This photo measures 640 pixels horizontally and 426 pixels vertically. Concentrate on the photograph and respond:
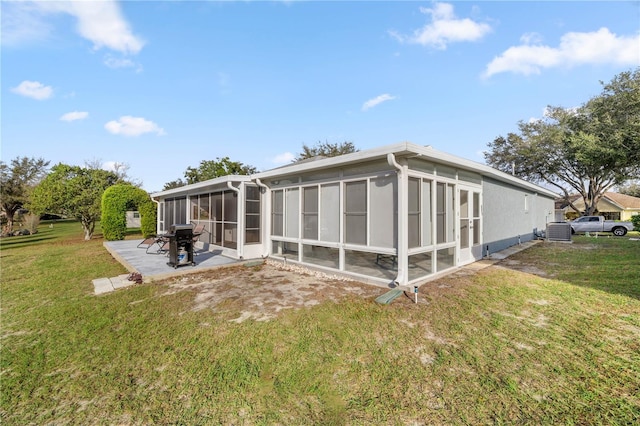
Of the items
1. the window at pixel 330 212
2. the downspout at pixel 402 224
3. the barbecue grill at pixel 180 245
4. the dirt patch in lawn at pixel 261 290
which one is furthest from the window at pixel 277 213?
the downspout at pixel 402 224

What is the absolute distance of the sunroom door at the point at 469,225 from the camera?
6809 mm

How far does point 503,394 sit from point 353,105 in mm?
14229

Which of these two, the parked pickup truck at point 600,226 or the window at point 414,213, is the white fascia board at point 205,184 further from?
the parked pickup truck at point 600,226

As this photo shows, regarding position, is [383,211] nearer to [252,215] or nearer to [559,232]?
[252,215]

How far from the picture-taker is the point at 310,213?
6.84 m

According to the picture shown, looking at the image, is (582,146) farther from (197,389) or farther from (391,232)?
(197,389)

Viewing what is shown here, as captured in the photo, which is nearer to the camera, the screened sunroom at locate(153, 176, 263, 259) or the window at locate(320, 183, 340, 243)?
the window at locate(320, 183, 340, 243)

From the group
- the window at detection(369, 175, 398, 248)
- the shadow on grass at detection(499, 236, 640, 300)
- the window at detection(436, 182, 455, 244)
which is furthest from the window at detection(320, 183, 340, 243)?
the shadow on grass at detection(499, 236, 640, 300)

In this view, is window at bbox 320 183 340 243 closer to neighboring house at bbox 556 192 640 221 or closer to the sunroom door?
the sunroom door

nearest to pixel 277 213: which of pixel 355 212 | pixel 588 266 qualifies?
pixel 355 212

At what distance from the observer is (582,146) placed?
14.7m

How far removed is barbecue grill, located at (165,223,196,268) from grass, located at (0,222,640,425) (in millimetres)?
2063

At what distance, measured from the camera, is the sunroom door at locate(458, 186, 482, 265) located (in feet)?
22.3

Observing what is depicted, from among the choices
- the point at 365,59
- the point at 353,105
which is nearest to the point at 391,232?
the point at 365,59
